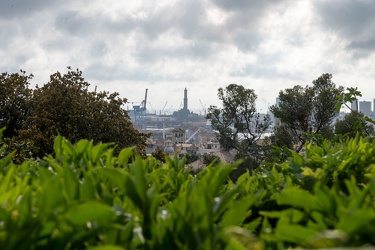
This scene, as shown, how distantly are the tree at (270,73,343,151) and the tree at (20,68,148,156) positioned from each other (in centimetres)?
963

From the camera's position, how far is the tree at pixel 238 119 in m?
25.9

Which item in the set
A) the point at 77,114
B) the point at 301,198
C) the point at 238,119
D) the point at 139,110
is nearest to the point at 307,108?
the point at 238,119

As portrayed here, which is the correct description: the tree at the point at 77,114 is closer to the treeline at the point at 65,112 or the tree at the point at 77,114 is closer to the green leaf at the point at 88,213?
the treeline at the point at 65,112

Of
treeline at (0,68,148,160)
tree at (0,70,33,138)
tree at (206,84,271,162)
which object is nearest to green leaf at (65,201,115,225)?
treeline at (0,68,148,160)

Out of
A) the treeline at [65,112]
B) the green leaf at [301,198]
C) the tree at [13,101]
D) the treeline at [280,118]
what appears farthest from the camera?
the treeline at [280,118]

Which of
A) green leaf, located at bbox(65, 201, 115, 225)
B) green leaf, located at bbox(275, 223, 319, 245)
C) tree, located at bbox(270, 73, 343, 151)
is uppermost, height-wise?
tree, located at bbox(270, 73, 343, 151)

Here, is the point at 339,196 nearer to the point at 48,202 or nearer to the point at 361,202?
the point at 361,202

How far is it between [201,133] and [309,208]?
83.0m

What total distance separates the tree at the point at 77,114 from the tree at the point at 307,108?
9.63m

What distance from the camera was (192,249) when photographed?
2.48 feet

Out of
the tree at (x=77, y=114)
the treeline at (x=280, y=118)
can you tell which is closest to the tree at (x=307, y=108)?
the treeline at (x=280, y=118)

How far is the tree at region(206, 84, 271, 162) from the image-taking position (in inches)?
1021

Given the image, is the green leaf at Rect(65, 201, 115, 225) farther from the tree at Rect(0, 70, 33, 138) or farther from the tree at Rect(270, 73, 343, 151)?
the tree at Rect(270, 73, 343, 151)

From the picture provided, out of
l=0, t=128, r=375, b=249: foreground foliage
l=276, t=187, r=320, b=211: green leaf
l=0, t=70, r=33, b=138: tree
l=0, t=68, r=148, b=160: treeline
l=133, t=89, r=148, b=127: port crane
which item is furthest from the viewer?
l=133, t=89, r=148, b=127: port crane
